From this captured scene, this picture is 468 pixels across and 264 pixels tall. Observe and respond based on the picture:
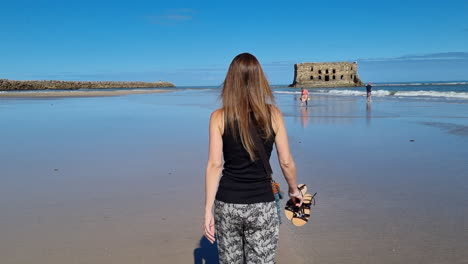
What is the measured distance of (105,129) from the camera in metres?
13.3

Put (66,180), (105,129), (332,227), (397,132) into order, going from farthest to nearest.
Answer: (105,129), (397,132), (66,180), (332,227)

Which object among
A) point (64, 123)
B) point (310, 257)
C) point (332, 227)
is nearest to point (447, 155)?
point (332, 227)

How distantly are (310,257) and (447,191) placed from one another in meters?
2.86

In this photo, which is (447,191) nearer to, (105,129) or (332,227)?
(332,227)

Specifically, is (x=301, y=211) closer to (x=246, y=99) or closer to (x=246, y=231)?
(x=246, y=231)

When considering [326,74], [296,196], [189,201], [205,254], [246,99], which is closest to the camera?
[246,99]

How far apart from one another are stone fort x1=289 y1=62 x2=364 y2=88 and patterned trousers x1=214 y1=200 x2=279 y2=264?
8175 centimetres

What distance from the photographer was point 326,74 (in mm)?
85250

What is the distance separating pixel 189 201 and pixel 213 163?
2835 mm

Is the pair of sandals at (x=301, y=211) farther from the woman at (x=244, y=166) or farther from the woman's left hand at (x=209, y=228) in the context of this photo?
the woman's left hand at (x=209, y=228)

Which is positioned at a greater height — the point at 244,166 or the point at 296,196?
the point at 244,166

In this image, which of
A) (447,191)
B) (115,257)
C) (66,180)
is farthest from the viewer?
(66,180)

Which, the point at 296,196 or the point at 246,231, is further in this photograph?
the point at 296,196

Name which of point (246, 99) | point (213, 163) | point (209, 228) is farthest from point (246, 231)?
point (246, 99)
